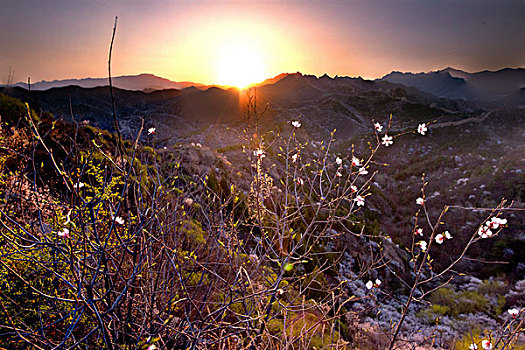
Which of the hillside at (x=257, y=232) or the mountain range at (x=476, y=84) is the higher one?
the mountain range at (x=476, y=84)

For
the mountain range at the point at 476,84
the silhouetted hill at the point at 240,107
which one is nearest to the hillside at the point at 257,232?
the silhouetted hill at the point at 240,107

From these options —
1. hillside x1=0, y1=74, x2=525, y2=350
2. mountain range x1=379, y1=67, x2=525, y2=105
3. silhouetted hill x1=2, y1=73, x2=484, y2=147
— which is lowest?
hillside x1=0, y1=74, x2=525, y2=350

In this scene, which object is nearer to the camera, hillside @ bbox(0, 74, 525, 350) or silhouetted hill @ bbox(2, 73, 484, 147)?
hillside @ bbox(0, 74, 525, 350)

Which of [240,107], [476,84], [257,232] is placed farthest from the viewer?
[476,84]

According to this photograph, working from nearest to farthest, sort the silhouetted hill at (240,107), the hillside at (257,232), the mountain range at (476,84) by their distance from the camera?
1. the hillside at (257,232)
2. the silhouetted hill at (240,107)
3. the mountain range at (476,84)

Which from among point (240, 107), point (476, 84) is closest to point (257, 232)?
point (240, 107)

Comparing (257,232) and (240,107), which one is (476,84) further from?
(257,232)

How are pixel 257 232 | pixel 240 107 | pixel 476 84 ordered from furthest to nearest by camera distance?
pixel 476 84
pixel 240 107
pixel 257 232

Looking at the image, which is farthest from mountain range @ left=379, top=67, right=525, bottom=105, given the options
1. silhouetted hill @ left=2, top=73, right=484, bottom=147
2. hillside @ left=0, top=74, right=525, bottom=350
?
hillside @ left=0, top=74, right=525, bottom=350

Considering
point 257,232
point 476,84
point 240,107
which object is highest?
point 476,84

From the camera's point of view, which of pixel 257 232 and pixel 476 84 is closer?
pixel 257 232

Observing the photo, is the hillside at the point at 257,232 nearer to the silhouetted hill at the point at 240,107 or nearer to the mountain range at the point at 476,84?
the silhouetted hill at the point at 240,107

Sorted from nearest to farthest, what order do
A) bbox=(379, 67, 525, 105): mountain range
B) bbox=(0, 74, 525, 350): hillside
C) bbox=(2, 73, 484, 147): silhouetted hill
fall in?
1. bbox=(0, 74, 525, 350): hillside
2. bbox=(2, 73, 484, 147): silhouetted hill
3. bbox=(379, 67, 525, 105): mountain range

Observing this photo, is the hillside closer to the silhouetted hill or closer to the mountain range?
the silhouetted hill
